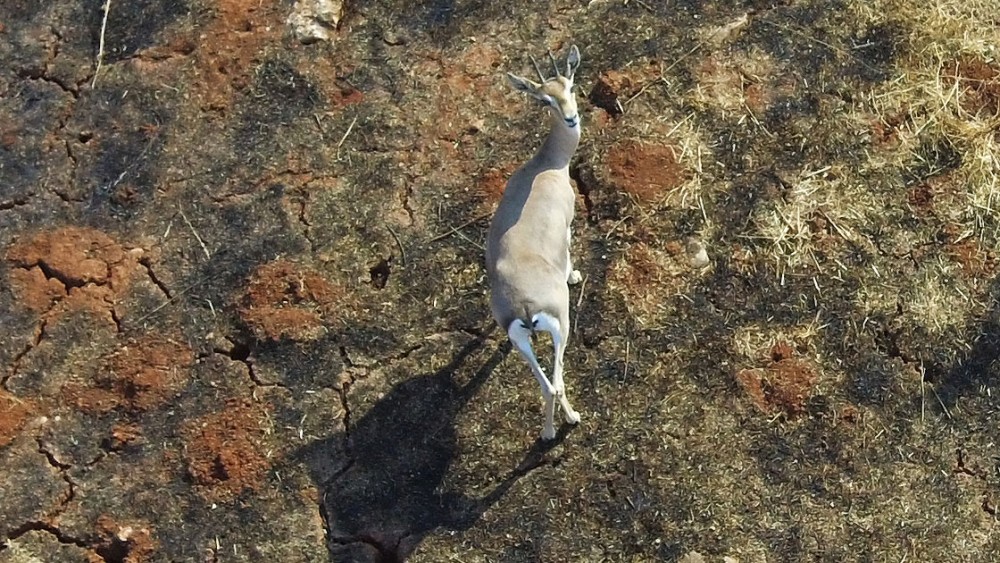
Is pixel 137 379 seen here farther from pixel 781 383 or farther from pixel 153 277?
pixel 781 383

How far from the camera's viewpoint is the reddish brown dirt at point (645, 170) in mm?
A: 5422

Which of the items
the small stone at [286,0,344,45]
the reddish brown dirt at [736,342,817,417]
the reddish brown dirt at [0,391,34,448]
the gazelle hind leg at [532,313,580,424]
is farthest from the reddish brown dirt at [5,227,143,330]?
the reddish brown dirt at [736,342,817,417]

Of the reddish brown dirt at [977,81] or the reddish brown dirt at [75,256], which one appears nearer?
the reddish brown dirt at [75,256]

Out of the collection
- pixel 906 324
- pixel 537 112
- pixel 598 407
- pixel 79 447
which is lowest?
pixel 79 447

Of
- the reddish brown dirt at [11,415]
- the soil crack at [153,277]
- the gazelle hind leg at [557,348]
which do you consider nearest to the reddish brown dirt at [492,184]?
the gazelle hind leg at [557,348]

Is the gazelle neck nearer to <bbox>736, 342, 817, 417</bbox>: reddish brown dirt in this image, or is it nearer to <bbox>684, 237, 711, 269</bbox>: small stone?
<bbox>684, 237, 711, 269</bbox>: small stone

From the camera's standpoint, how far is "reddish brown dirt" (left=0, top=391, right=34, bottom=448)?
16.4 feet

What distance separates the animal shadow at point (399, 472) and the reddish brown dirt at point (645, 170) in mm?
1272

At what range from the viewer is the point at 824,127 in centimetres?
556

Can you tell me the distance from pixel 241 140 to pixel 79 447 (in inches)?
76.5

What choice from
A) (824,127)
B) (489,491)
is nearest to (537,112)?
(824,127)

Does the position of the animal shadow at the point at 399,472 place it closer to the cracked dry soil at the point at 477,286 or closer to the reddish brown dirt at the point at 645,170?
the cracked dry soil at the point at 477,286

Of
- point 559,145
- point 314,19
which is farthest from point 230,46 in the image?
point 559,145

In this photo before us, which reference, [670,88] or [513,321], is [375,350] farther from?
[670,88]
